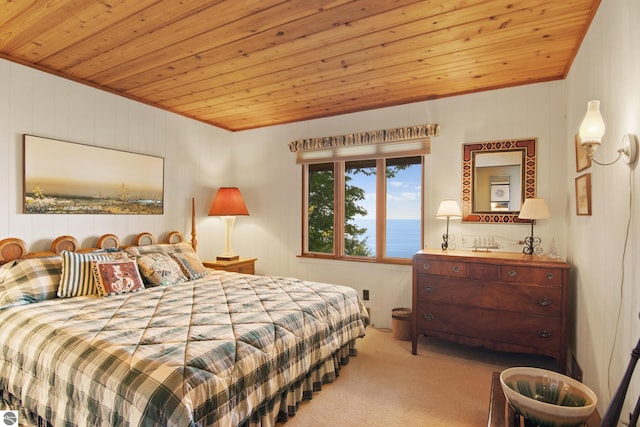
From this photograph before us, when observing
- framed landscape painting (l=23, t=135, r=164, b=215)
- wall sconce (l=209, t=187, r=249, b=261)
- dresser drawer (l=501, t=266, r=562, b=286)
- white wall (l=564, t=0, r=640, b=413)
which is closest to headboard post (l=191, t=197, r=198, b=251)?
wall sconce (l=209, t=187, r=249, b=261)

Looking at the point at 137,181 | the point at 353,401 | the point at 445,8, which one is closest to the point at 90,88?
the point at 137,181

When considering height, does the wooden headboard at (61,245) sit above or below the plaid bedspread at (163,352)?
above

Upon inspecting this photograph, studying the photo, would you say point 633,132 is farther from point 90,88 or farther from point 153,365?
point 90,88

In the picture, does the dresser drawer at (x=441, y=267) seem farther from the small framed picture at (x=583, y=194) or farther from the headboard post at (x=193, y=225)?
the headboard post at (x=193, y=225)

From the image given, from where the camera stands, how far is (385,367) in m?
2.87

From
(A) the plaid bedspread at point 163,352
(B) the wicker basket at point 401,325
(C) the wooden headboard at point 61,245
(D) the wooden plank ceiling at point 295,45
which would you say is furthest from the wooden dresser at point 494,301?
(C) the wooden headboard at point 61,245

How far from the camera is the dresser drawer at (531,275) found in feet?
8.66

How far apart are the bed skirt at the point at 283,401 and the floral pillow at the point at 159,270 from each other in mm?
1160

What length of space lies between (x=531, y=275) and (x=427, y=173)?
1.43 meters

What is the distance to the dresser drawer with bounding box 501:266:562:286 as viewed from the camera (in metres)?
2.64

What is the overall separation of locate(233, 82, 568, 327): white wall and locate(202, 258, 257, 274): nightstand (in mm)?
304

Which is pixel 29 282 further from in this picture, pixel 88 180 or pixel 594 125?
pixel 594 125

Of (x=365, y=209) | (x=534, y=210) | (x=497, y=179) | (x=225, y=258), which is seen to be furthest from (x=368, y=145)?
(x=225, y=258)

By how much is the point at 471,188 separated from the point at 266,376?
266 centimetres
